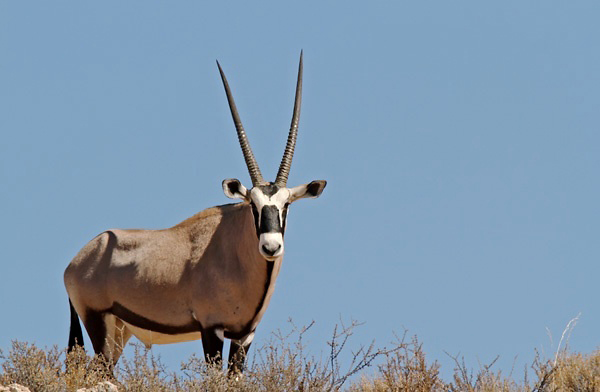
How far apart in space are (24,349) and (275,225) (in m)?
2.58

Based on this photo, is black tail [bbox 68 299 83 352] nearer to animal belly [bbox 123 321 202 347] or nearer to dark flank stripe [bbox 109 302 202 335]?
dark flank stripe [bbox 109 302 202 335]

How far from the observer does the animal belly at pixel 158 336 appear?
1226 cm

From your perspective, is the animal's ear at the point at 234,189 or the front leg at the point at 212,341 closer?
the front leg at the point at 212,341

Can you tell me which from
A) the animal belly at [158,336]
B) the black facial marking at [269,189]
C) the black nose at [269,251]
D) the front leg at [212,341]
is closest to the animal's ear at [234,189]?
the black facial marking at [269,189]

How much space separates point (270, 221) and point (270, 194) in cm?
39

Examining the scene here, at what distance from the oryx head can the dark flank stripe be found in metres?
1.30

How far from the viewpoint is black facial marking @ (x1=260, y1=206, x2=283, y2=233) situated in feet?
36.7

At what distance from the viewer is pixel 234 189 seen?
38.9 ft

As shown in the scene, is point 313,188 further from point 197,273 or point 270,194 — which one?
point 197,273

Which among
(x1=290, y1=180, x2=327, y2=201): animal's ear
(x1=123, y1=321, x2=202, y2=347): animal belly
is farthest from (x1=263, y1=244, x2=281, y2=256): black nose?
(x1=123, y1=321, x2=202, y2=347): animal belly

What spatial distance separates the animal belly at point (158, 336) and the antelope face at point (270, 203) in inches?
58.4

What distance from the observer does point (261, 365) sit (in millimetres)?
9703

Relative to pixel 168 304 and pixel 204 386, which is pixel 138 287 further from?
pixel 204 386

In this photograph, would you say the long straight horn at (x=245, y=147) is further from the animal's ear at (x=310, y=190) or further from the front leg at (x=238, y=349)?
the front leg at (x=238, y=349)
